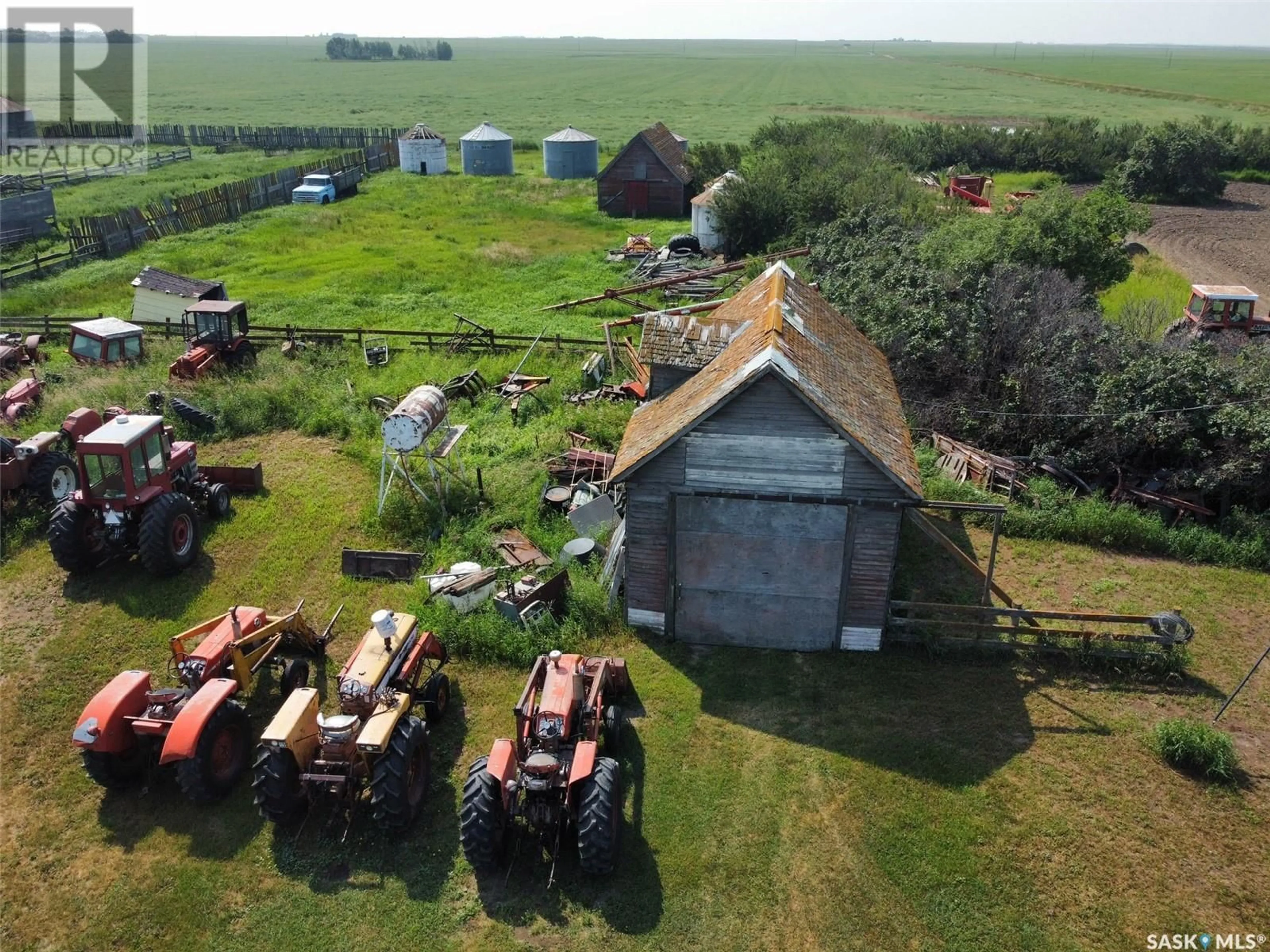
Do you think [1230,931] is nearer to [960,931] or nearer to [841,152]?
[960,931]

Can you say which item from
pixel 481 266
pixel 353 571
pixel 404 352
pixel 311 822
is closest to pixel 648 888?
pixel 311 822

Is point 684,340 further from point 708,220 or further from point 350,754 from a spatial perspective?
point 708,220

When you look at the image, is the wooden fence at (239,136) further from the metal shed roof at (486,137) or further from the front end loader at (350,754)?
the front end loader at (350,754)

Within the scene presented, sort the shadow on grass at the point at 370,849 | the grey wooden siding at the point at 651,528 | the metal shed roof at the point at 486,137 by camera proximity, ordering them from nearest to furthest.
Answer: the shadow on grass at the point at 370,849 < the grey wooden siding at the point at 651,528 < the metal shed roof at the point at 486,137

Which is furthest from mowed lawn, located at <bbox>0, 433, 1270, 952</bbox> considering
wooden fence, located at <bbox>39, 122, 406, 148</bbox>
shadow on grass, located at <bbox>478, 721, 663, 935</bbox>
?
wooden fence, located at <bbox>39, 122, 406, 148</bbox>

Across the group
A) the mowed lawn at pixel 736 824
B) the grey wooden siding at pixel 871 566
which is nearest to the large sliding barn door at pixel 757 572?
the grey wooden siding at pixel 871 566

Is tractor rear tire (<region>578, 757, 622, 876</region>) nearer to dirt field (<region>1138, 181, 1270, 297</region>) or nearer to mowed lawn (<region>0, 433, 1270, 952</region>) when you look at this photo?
mowed lawn (<region>0, 433, 1270, 952</region>)
